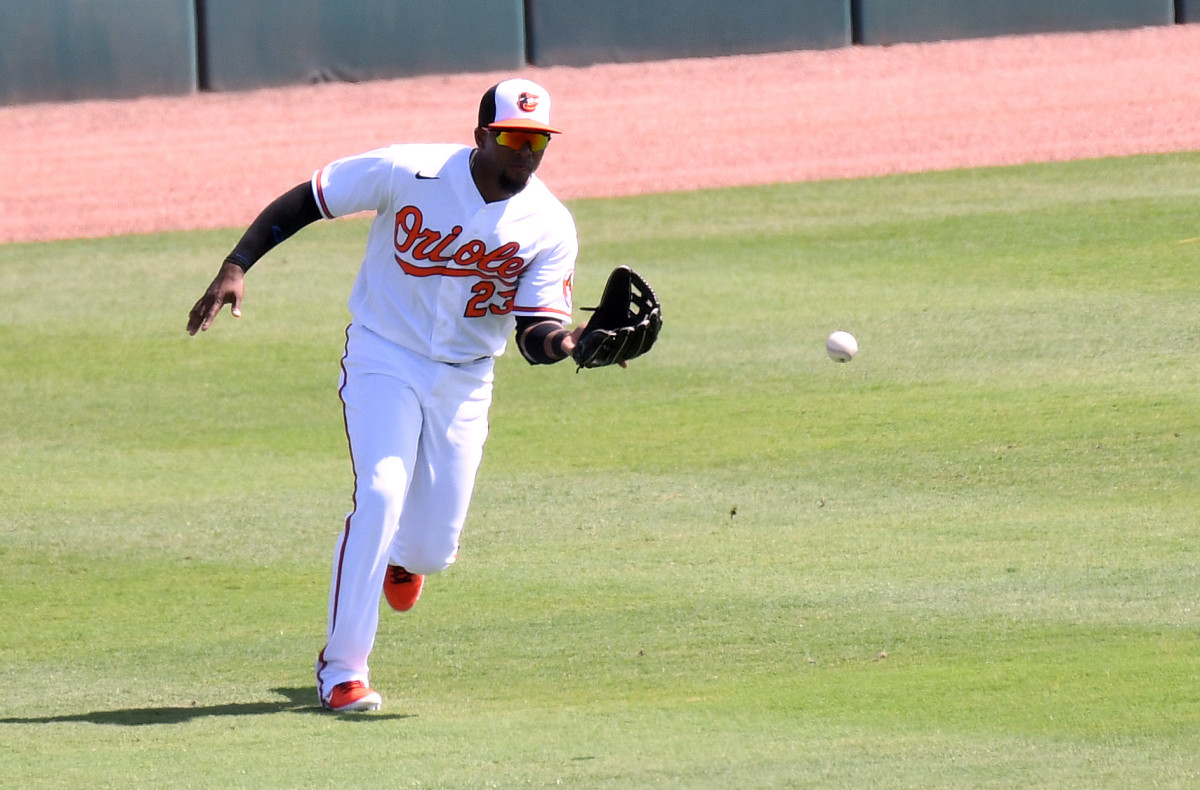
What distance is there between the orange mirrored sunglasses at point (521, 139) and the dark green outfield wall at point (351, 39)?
47.1 ft

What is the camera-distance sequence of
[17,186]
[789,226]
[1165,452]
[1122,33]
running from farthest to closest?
[1122,33], [17,186], [789,226], [1165,452]

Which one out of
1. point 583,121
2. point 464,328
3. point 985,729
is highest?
point 464,328

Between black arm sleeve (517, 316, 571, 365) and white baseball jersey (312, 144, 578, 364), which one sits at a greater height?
white baseball jersey (312, 144, 578, 364)

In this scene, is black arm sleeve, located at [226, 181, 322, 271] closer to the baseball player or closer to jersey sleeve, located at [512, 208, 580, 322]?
the baseball player

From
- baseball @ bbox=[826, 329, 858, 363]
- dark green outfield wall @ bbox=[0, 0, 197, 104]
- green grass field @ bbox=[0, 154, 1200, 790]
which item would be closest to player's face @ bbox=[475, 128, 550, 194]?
green grass field @ bbox=[0, 154, 1200, 790]

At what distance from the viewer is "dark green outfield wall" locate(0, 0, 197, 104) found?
1892 cm

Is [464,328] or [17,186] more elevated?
[464,328]

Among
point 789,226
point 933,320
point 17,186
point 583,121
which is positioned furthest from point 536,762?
point 583,121

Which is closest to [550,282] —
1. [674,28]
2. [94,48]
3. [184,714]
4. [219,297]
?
[219,297]

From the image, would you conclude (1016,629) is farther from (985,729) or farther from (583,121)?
(583,121)

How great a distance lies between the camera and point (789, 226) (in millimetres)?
14328

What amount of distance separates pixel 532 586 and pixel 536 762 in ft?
6.67

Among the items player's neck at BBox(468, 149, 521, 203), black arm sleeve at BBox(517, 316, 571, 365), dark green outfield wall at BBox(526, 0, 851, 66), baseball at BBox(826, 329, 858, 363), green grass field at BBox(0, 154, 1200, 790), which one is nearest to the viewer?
green grass field at BBox(0, 154, 1200, 790)

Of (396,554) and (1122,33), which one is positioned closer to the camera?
(396,554)
